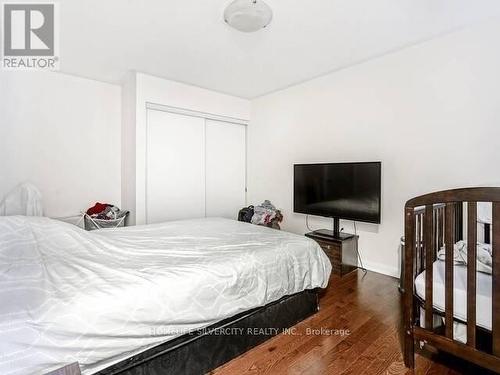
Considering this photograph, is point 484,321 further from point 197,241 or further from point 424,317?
point 197,241

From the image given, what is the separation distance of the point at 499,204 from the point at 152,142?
345 centimetres

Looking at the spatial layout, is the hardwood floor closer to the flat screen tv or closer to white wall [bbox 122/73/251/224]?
the flat screen tv

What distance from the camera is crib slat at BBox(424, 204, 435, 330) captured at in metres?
1.36

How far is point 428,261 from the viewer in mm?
1357

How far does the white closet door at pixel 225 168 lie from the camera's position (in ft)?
13.7

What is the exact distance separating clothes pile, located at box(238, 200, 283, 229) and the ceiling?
1896 millimetres

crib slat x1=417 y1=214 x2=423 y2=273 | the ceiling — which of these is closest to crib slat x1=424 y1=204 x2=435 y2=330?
crib slat x1=417 y1=214 x2=423 y2=273

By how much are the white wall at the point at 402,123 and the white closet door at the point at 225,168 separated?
860mm

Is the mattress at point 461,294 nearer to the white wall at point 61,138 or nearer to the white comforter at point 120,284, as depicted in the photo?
the white comforter at point 120,284

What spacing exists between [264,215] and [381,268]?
1.63 meters

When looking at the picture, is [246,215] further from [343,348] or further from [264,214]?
[343,348]

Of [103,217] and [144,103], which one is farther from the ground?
[144,103]

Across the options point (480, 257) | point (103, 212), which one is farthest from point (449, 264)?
point (103, 212)
